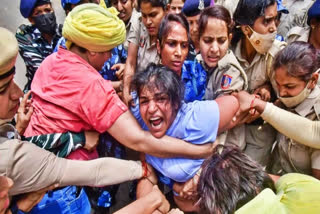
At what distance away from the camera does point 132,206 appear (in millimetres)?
1947

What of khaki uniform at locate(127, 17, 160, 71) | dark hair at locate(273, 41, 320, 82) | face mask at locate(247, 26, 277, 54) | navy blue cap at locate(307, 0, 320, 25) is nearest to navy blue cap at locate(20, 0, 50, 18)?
khaki uniform at locate(127, 17, 160, 71)

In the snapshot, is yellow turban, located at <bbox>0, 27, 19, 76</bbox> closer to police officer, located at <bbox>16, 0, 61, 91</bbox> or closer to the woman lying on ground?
the woman lying on ground

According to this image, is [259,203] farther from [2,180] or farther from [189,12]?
[189,12]

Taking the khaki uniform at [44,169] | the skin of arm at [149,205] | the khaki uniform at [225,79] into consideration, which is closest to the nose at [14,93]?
the khaki uniform at [44,169]

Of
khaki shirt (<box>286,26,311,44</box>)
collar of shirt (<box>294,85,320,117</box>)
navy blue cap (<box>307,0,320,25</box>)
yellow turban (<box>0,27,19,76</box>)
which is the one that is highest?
yellow turban (<box>0,27,19,76</box>)

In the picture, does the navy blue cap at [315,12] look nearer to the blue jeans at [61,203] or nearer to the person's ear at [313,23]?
the person's ear at [313,23]

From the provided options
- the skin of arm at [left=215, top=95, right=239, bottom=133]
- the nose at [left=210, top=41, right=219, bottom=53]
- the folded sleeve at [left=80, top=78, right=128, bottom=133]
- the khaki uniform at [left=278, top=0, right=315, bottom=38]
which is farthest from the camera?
the khaki uniform at [left=278, top=0, right=315, bottom=38]

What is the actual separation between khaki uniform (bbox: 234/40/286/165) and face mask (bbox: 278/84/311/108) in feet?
1.14

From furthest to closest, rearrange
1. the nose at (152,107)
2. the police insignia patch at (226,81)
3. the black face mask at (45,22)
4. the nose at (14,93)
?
the black face mask at (45,22), the police insignia patch at (226,81), the nose at (152,107), the nose at (14,93)

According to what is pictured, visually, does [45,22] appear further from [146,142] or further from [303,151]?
[303,151]

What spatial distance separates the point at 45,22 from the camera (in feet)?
11.2

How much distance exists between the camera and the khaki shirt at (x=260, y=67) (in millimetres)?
2707

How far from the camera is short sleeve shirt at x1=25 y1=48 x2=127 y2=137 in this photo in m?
1.91

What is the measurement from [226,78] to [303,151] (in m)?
0.82
